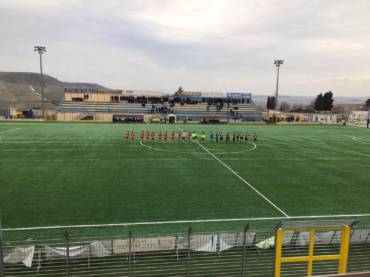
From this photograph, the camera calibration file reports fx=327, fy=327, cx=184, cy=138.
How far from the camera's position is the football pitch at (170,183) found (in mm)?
12836

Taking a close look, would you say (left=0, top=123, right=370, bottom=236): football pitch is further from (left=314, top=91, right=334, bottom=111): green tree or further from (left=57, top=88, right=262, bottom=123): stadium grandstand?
(left=314, top=91, right=334, bottom=111): green tree

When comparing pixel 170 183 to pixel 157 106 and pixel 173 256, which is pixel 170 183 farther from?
pixel 157 106

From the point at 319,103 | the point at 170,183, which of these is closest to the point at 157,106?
the point at 319,103

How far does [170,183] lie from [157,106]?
198 feet

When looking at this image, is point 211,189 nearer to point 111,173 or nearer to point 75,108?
point 111,173

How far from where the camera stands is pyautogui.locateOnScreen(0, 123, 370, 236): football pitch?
12.8m

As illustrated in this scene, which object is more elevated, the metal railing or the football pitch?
the metal railing

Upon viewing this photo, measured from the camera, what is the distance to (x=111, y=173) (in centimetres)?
1895

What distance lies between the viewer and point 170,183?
1703cm

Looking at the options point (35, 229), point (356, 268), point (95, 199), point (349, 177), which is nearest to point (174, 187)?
point (95, 199)

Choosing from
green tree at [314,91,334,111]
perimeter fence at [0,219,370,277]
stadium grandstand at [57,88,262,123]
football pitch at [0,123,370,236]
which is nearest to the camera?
perimeter fence at [0,219,370,277]

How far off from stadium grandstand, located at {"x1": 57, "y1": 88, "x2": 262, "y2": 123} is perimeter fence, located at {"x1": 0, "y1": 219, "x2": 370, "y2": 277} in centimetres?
5701

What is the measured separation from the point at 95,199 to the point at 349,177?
48.1ft

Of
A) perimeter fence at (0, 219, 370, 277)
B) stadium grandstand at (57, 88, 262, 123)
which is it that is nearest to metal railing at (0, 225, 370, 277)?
perimeter fence at (0, 219, 370, 277)
